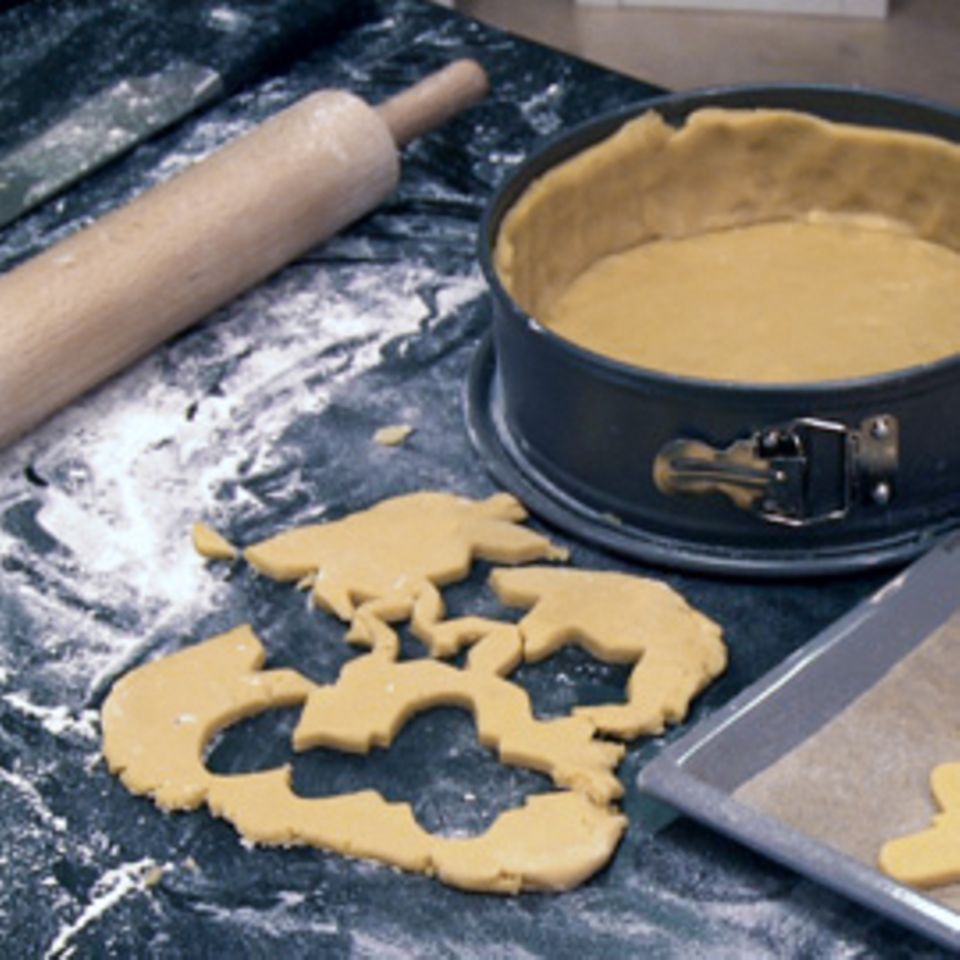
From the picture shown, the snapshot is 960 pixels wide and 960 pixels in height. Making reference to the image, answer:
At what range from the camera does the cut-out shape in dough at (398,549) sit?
134 centimetres

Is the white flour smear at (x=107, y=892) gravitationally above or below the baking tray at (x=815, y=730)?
below

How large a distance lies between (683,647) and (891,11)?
1.43m

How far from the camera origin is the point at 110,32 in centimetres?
202

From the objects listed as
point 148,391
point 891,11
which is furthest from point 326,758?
point 891,11

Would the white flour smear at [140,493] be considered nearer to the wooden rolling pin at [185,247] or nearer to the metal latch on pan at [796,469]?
the wooden rolling pin at [185,247]

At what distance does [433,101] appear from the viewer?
71.2 inches

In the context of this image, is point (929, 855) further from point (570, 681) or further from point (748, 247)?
point (748, 247)

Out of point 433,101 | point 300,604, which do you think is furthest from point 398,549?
point 433,101

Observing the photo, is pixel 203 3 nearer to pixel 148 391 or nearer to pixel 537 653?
pixel 148 391

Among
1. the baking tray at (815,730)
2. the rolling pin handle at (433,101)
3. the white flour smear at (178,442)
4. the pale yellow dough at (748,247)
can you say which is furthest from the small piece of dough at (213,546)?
the rolling pin handle at (433,101)

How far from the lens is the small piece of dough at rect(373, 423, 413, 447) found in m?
1.49

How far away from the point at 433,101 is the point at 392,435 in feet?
1.43

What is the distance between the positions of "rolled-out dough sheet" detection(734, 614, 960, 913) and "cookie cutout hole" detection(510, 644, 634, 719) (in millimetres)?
131

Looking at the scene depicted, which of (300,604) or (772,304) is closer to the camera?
(300,604)
